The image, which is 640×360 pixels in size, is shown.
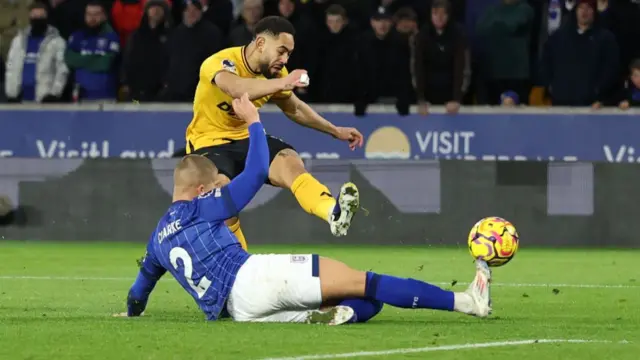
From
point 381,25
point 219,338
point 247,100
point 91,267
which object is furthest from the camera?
point 381,25

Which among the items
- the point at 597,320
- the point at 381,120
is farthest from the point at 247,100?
the point at 381,120

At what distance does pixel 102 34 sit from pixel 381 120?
3.81 m

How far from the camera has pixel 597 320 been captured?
32.6 feet

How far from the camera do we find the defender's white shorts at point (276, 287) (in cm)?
890

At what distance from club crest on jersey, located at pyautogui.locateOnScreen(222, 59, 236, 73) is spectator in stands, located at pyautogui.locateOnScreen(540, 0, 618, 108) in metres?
8.70

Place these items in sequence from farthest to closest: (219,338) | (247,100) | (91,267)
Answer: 1. (91,267)
2. (247,100)
3. (219,338)

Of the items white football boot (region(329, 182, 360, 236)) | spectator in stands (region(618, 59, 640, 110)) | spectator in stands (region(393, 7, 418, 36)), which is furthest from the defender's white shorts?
spectator in stands (region(618, 59, 640, 110))

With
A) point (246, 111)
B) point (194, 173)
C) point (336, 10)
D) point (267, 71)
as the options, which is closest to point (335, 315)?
point (194, 173)

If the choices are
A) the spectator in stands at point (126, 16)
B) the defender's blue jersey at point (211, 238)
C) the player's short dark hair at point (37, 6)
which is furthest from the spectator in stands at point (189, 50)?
the defender's blue jersey at point (211, 238)

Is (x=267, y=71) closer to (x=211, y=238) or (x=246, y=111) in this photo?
(x=246, y=111)

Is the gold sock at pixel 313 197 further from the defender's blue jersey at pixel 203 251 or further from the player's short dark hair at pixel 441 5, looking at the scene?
the player's short dark hair at pixel 441 5

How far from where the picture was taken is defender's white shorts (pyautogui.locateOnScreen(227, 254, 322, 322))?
8.90 meters

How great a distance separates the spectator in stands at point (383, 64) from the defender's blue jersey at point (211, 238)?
32.2ft

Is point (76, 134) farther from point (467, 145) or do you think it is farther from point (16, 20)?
point (467, 145)
